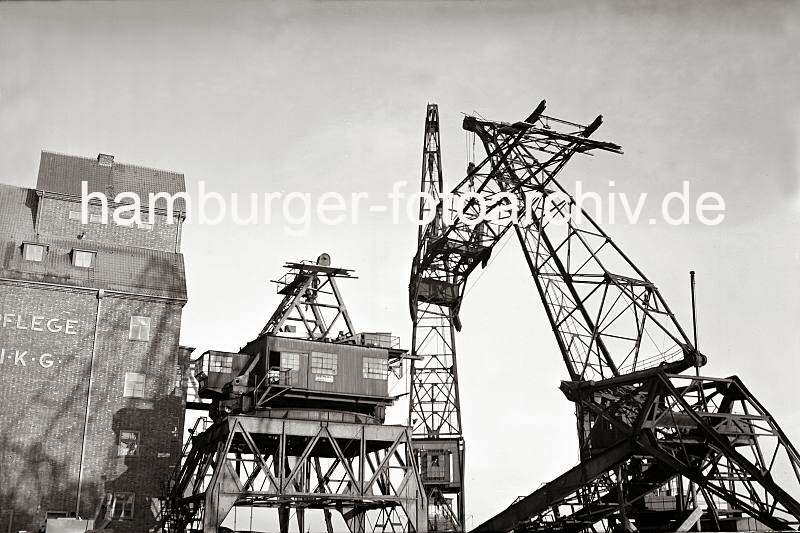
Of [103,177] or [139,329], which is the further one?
[103,177]

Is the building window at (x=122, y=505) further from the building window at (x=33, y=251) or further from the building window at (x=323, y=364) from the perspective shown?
the building window at (x=33, y=251)

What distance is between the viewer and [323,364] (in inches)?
1382

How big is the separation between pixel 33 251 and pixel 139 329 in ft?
19.8

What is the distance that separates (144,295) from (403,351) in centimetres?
1267

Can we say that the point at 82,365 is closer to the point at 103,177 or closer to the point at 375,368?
the point at 103,177

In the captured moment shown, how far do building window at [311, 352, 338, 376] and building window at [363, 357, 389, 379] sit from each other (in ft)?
4.53

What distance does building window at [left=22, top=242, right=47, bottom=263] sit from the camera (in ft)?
128

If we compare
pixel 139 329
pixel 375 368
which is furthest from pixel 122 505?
pixel 375 368

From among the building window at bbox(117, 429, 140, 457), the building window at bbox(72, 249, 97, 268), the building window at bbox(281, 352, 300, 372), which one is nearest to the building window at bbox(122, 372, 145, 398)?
the building window at bbox(117, 429, 140, 457)

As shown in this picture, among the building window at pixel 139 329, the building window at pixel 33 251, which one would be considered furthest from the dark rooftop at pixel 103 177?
the building window at pixel 139 329

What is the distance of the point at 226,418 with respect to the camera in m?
32.5

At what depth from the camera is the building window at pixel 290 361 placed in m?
34.4

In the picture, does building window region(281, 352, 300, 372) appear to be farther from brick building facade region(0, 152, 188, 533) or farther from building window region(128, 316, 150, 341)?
building window region(128, 316, 150, 341)

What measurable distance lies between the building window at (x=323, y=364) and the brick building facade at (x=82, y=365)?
27.8 ft
